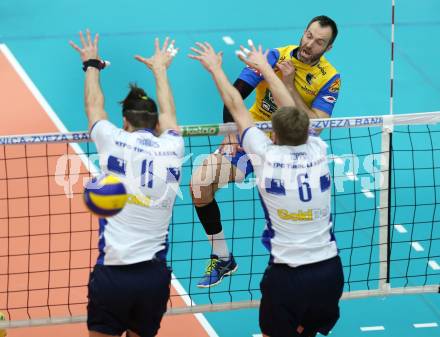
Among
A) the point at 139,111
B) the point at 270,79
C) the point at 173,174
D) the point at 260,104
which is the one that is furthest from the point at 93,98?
the point at 260,104

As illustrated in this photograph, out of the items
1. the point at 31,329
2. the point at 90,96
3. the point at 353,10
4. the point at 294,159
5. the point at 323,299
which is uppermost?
the point at 353,10

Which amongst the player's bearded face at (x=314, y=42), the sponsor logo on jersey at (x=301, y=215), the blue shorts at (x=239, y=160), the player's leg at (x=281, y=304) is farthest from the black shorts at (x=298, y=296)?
the player's bearded face at (x=314, y=42)

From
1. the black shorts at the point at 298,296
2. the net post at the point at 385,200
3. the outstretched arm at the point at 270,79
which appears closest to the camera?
the black shorts at the point at 298,296

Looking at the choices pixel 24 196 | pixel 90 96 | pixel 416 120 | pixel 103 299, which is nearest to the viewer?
pixel 103 299

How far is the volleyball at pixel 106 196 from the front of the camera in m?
5.91

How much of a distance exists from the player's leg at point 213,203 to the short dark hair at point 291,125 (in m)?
1.71

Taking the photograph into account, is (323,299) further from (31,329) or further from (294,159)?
(31,329)

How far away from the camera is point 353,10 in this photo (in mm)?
14672

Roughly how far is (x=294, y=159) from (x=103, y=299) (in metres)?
1.62

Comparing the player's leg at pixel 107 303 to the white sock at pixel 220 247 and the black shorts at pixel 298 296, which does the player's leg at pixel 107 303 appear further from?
the white sock at pixel 220 247

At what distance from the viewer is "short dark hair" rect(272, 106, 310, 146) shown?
6234 millimetres

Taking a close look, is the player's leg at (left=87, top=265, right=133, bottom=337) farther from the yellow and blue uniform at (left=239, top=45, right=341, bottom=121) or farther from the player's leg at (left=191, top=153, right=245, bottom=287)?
the yellow and blue uniform at (left=239, top=45, right=341, bottom=121)

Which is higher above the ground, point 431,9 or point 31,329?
point 431,9

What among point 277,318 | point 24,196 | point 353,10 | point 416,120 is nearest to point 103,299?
point 277,318
